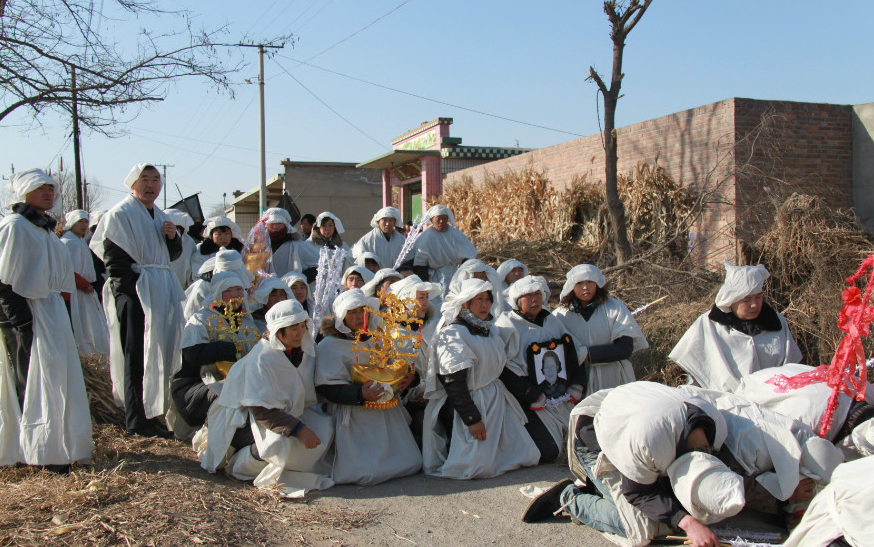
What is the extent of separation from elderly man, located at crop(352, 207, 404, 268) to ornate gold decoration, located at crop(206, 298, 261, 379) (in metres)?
2.88

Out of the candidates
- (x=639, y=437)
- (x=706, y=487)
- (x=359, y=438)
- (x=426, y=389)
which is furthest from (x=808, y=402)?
(x=359, y=438)

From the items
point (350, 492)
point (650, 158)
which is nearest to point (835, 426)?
point (350, 492)

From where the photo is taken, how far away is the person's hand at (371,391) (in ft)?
14.7

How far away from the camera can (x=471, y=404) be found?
15.0 ft

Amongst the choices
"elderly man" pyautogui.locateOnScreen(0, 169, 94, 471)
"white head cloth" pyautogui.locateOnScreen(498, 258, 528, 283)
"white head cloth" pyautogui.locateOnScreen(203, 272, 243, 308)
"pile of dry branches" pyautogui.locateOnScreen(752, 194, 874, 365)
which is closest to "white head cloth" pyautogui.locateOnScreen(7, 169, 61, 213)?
"elderly man" pyautogui.locateOnScreen(0, 169, 94, 471)

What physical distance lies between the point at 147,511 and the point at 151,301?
202 centimetres

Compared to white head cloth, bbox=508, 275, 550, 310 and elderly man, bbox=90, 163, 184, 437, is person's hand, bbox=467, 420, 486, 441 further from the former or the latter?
elderly man, bbox=90, 163, 184, 437

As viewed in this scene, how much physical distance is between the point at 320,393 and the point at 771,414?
8.66 ft

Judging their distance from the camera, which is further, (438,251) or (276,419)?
(438,251)

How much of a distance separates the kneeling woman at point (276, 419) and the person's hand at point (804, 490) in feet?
8.08

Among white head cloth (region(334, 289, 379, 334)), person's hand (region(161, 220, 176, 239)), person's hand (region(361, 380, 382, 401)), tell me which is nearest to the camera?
person's hand (region(361, 380, 382, 401))

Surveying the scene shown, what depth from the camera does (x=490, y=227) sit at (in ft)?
42.1

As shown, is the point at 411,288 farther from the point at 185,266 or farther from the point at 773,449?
the point at 185,266

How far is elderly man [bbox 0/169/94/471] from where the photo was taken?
4.29m
